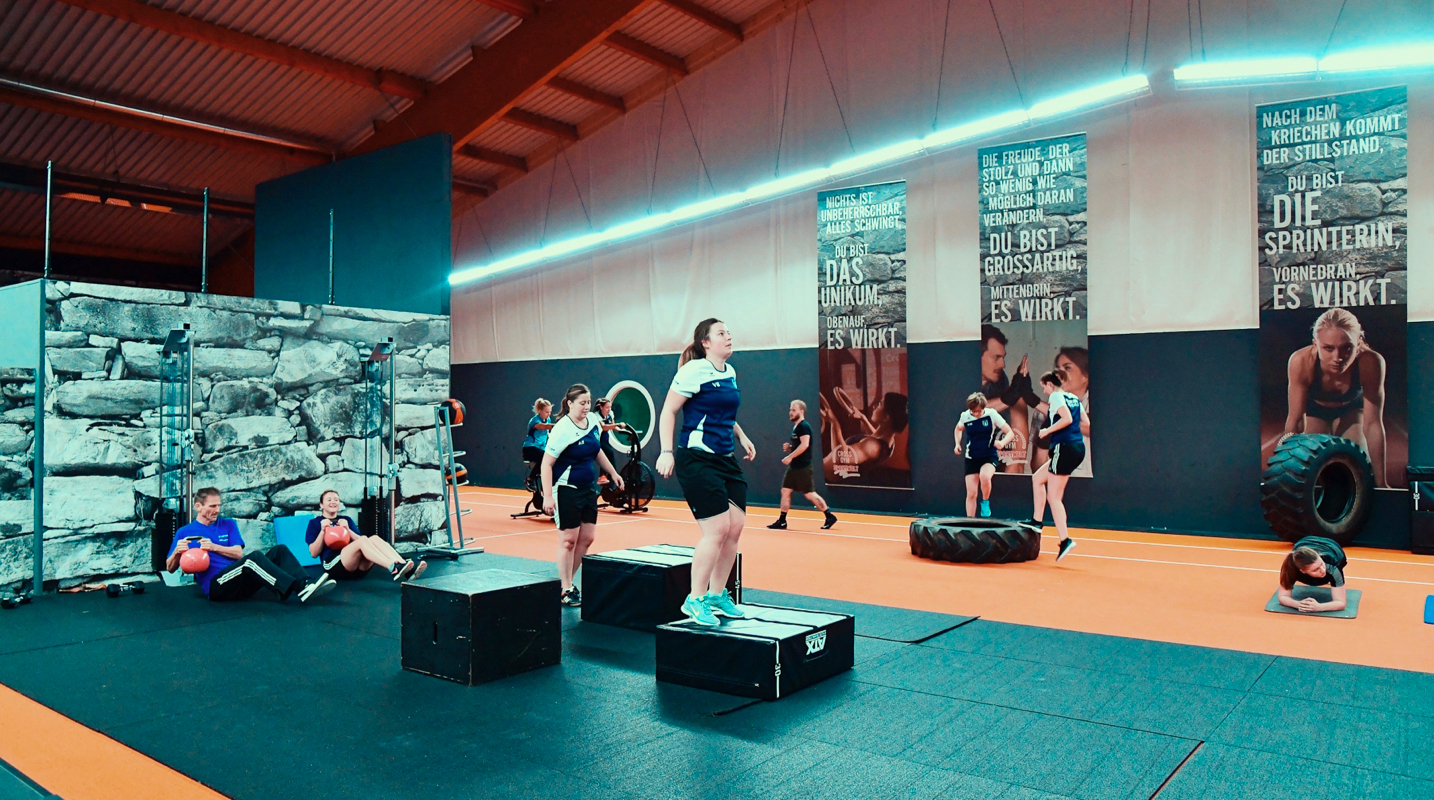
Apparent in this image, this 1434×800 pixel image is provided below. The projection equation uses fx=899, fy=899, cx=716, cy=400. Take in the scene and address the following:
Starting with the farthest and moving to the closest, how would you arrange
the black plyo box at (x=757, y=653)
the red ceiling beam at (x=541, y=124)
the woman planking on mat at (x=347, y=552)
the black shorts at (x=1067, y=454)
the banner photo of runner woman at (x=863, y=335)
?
the red ceiling beam at (x=541, y=124) → the banner photo of runner woman at (x=863, y=335) → the black shorts at (x=1067, y=454) → the woman planking on mat at (x=347, y=552) → the black plyo box at (x=757, y=653)

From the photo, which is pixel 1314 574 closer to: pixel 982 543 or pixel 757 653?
pixel 982 543

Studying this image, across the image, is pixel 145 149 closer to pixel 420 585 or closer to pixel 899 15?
pixel 899 15

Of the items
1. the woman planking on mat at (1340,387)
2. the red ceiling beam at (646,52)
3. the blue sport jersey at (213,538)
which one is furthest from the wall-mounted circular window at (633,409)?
the woman planking on mat at (1340,387)

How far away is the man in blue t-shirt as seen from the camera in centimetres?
621

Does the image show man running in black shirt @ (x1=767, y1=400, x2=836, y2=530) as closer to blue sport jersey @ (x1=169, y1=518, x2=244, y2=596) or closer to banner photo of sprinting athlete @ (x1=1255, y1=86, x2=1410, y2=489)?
banner photo of sprinting athlete @ (x1=1255, y1=86, x2=1410, y2=489)

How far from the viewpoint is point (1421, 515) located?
798 cm

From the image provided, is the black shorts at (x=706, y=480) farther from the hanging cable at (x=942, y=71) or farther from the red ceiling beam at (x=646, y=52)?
the red ceiling beam at (x=646, y=52)

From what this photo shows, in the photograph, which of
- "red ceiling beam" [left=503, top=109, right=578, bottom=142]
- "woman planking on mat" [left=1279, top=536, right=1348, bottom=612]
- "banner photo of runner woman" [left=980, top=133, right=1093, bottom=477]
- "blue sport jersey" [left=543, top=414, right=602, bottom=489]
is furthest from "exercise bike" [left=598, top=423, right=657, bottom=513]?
"woman planking on mat" [left=1279, top=536, right=1348, bottom=612]

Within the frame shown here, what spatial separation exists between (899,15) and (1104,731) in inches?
401

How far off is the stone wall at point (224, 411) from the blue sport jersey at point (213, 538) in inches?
29.4

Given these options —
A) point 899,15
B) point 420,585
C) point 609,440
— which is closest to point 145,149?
point 609,440

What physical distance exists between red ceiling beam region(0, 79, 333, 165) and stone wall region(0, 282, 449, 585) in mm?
6846

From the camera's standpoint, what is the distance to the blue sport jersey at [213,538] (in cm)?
634

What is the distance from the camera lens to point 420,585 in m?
4.46
